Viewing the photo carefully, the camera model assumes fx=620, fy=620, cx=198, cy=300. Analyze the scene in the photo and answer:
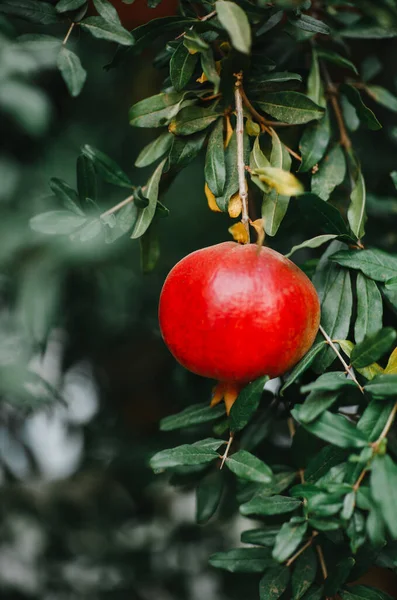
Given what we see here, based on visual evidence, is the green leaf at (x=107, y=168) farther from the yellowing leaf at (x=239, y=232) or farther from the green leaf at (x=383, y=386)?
the green leaf at (x=383, y=386)

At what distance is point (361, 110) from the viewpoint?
612mm

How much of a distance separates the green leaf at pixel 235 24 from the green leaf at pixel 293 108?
107 millimetres

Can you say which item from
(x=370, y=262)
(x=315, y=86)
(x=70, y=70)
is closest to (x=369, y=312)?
(x=370, y=262)

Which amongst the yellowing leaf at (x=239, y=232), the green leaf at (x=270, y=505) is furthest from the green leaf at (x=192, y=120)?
the green leaf at (x=270, y=505)

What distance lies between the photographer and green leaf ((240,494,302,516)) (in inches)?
21.1

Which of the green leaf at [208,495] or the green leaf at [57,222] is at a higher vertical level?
the green leaf at [57,222]

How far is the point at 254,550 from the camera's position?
60 centimetres

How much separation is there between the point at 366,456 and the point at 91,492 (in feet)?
2.78

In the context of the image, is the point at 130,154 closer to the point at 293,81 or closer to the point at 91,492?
the point at 293,81

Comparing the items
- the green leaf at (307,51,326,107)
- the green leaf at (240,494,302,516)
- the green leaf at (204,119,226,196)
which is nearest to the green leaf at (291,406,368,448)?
the green leaf at (240,494,302,516)

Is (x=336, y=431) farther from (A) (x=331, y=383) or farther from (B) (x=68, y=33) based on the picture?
(B) (x=68, y=33)

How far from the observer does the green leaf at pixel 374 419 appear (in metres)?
0.49

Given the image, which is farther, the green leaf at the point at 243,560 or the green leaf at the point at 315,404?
the green leaf at the point at 243,560

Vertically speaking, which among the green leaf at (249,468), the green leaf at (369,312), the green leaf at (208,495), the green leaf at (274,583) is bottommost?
the green leaf at (208,495)
